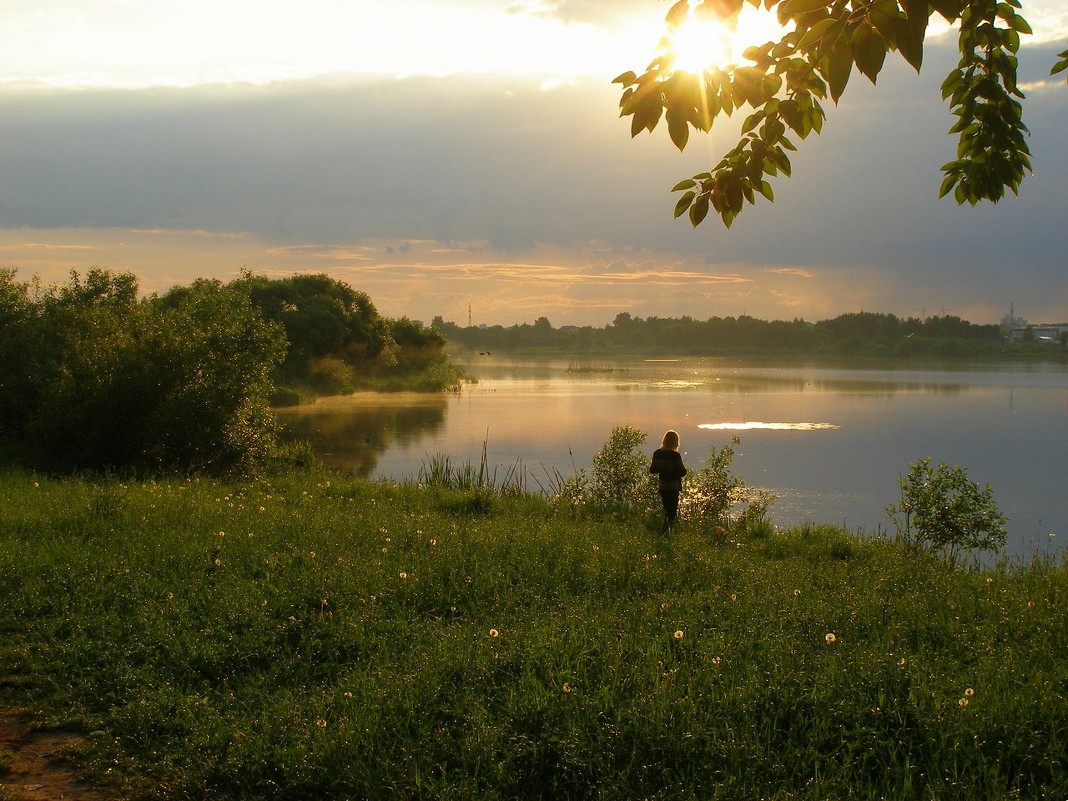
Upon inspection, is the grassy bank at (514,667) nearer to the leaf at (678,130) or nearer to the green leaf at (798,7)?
the leaf at (678,130)

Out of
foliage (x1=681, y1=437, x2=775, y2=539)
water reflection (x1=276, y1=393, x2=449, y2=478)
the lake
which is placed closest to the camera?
foliage (x1=681, y1=437, x2=775, y2=539)

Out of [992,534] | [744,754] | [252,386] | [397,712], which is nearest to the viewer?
[744,754]

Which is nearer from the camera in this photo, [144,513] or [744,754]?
[744,754]

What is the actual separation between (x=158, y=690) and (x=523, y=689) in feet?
7.76

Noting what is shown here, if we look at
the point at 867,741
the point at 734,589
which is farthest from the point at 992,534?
the point at 867,741

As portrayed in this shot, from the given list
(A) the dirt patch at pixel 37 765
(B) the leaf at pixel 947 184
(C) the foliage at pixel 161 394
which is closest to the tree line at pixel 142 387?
(C) the foliage at pixel 161 394

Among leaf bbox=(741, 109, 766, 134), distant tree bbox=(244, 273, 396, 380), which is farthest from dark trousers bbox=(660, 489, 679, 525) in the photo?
distant tree bbox=(244, 273, 396, 380)

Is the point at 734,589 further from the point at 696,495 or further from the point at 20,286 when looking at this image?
the point at 20,286

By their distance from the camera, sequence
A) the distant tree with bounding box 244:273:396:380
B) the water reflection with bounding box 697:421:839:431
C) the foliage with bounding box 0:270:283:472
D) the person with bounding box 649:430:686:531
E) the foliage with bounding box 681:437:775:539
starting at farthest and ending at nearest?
the distant tree with bounding box 244:273:396:380 < the water reflection with bounding box 697:421:839:431 < the foliage with bounding box 0:270:283:472 < the foliage with bounding box 681:437:775:539 < the person with bounding box 649:430:686:531

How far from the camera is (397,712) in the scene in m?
5.04

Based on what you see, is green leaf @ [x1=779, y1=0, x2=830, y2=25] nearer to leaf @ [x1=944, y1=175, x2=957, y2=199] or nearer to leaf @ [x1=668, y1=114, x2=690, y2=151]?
leaf @ [x1=668, y1=114, x2=690, y2=151]

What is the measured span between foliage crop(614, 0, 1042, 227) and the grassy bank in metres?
2.97

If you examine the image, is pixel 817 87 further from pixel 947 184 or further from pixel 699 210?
pixel 947 184

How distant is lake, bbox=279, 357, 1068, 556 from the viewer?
881 inches
